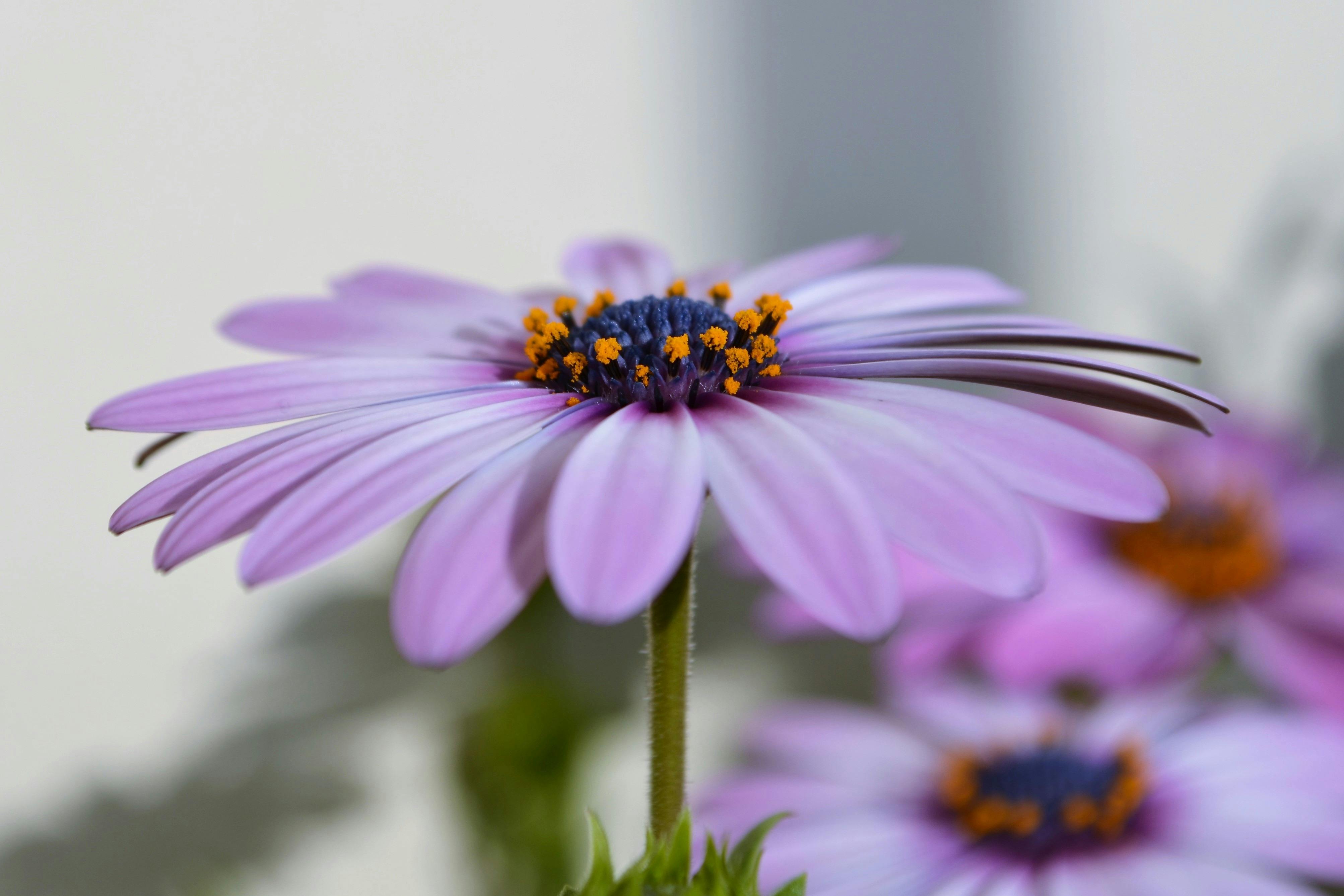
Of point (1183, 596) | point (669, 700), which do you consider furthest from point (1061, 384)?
point (1183, 596)

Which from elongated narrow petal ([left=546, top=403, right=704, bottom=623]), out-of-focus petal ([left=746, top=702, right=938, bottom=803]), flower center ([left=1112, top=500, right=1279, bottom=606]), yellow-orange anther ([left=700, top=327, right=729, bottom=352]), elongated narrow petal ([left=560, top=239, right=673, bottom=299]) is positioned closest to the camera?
elongated narrow petal ([left=546, top=403, right=704, bottom=623])

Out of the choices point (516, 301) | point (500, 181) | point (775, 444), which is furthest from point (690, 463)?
point (500, 181)

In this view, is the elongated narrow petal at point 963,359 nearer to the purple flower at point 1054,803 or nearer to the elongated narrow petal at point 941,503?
the elongated narrow petal at point 941,503

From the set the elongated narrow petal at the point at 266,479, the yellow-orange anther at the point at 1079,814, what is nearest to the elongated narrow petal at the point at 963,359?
the elongated narrow petal at the point at 266,479

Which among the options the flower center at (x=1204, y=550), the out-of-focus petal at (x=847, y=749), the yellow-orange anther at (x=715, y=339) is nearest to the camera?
the yellow-orange anther at (x=715, y=339)

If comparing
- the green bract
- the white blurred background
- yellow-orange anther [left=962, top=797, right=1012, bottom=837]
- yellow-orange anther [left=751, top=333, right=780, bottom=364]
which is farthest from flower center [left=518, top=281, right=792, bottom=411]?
the white blurred background

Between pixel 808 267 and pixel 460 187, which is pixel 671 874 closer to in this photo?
pixel 808 267

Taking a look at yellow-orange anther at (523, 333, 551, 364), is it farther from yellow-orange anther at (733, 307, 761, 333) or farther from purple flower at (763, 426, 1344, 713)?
purple flower at (763, 426, 1344, 713)
